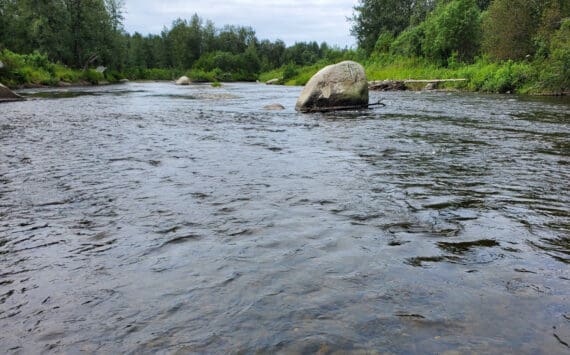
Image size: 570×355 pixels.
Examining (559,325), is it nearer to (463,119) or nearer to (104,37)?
(463,119)

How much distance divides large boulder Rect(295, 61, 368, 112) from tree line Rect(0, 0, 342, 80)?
131 ft

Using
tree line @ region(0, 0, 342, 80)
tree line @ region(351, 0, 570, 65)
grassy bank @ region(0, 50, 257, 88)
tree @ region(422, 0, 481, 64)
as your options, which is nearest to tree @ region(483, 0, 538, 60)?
tree line @ region(351, 0, 570, 65)

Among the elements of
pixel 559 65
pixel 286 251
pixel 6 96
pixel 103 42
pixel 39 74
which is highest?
pixel 103 42

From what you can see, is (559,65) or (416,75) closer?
(559,65)

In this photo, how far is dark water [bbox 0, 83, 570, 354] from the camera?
2725mm

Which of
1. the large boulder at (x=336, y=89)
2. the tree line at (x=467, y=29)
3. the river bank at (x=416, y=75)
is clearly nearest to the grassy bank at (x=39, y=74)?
the river bank at (x=416, y=75)

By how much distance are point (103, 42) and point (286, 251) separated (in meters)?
66.8

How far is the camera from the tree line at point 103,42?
50000mm

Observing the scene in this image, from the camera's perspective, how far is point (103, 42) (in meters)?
61.7

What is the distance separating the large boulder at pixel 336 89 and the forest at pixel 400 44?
1162 cm

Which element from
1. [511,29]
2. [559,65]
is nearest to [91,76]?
[511,29]

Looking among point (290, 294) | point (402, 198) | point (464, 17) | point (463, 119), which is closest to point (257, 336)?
point (290, 294)

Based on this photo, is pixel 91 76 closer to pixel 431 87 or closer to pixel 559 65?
pixel 431 87

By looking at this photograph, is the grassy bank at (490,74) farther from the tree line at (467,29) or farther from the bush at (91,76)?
the bush at (91,76)
